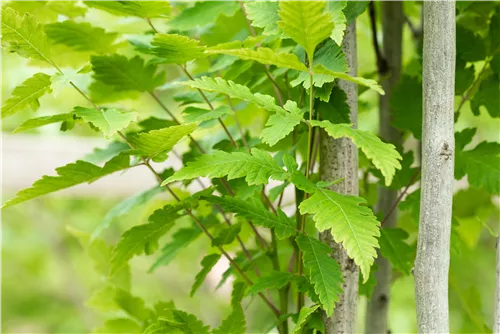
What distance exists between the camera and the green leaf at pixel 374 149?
0.43 m

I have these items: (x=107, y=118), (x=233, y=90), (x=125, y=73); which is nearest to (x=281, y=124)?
(x=233, y=90)

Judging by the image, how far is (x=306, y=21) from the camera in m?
0.42

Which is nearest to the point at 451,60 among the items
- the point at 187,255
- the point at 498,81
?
the point at 498,81

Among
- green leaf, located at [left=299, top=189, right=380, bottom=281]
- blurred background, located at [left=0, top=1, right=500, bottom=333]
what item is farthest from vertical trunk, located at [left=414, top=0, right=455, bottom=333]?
blurred background, located at [left=0, top=1, right=500, bottom=333]

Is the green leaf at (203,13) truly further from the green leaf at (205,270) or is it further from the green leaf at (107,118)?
the green leaf at (205,270)

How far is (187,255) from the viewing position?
2.55 metres

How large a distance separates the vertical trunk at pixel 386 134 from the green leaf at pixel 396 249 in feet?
0.50

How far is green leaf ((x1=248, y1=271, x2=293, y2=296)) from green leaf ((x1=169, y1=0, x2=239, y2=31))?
0.26 metres

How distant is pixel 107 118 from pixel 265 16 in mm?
→ 161

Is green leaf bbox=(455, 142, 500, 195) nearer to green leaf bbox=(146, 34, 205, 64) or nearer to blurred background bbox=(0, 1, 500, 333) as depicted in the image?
green leaf bbox=(146, 34, 205, 64)

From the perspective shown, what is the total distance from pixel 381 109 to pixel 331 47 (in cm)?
34

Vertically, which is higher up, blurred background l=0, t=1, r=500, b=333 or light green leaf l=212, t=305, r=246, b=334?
blurred background l=0, t=1, r=500, b=333

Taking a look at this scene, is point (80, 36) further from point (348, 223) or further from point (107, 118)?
point (348, 223)

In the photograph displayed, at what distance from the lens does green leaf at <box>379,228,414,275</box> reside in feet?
2.06
